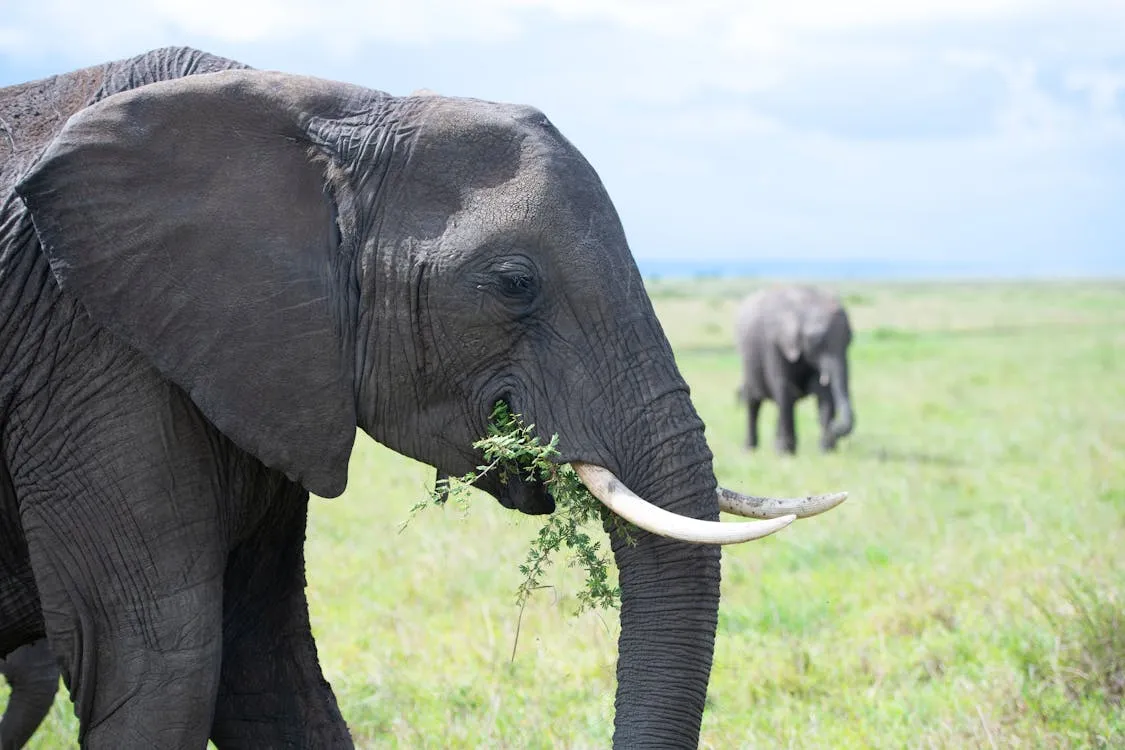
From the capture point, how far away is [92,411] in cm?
374

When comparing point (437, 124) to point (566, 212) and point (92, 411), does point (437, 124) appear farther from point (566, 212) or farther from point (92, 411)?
point (92, 411)

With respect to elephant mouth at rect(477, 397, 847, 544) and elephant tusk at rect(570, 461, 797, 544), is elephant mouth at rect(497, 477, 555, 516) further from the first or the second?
elephant tusk at rect(570, 461, 797, 544)

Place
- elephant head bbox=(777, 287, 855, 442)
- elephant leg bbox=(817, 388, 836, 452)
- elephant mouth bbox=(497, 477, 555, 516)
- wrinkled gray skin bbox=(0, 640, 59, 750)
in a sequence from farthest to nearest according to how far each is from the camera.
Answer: elephant head bbox=(777, 287, 855, 442), elephant leg bbox=(817, 388, 836, 452), wrinkled gray skin bbox=(0, 640, 59, 750), elephant mouth bbox=(497, 477, 555, 516)

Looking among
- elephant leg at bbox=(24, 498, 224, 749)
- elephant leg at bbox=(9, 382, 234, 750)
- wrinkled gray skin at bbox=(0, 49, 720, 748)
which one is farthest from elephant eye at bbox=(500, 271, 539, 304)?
elephant leg at bbox=(24, 498, 224, 749)

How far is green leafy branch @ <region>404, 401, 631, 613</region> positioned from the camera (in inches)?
148

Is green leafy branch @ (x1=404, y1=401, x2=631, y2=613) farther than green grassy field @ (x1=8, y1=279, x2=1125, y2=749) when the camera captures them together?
No

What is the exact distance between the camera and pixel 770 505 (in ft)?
12.5

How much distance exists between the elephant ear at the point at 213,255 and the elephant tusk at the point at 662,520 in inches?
26.2

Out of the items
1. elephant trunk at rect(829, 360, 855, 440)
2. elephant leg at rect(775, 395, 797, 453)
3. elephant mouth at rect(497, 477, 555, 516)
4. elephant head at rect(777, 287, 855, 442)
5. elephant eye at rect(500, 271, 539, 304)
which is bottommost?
elephant leg at rect(775, 395, 797, 453)

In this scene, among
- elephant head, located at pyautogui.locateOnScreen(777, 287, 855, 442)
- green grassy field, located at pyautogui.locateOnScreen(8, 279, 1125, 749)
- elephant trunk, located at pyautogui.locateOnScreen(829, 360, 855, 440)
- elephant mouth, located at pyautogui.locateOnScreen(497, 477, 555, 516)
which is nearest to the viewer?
elephant mouth, located at pyautogui.locateOnScreen(497, 477, 555, 516)

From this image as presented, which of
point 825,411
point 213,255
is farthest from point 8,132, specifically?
point 825,411

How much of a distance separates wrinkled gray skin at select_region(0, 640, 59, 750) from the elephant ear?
2479 mm

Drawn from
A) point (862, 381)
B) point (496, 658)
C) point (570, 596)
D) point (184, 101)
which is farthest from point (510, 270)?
point (862, 381)

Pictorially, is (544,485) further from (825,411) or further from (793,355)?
(793,355)
